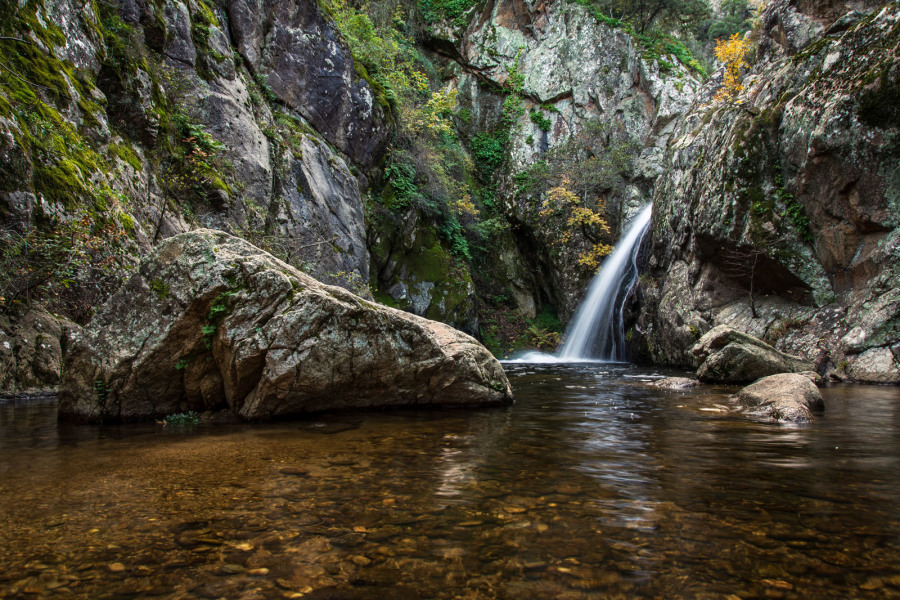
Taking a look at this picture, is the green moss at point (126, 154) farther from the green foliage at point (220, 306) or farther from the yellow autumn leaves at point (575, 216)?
the yellow autumn leaves at point (575, 216)

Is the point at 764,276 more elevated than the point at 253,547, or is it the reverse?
the point at 764,276

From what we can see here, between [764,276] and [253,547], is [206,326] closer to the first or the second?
[253,547]

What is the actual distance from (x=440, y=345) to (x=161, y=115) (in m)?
8.37

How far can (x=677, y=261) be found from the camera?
1579 cm

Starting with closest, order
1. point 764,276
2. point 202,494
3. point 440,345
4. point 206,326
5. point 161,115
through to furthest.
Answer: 1. point 202,494
2. point 206,326
3. point 440,345
4. point 161,115
5. point 764,276

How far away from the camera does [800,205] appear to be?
11.8 metres

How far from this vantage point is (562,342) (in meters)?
22.0

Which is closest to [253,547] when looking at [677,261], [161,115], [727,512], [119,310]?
[727,512]

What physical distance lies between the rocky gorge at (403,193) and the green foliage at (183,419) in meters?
0.19

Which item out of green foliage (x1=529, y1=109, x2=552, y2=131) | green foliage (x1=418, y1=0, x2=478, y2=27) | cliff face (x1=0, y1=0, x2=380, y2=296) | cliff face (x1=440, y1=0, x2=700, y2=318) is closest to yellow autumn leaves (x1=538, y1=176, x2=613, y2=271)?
cliff face (x1=440, y1=0, x2=700, y2=318)

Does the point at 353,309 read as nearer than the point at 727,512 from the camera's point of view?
No

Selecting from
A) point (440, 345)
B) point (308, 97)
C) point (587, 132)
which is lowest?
point (440, 345)

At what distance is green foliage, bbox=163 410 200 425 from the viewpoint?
16.5 ft

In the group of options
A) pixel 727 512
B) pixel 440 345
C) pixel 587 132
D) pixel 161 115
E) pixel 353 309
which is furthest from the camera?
pixel 587 132
